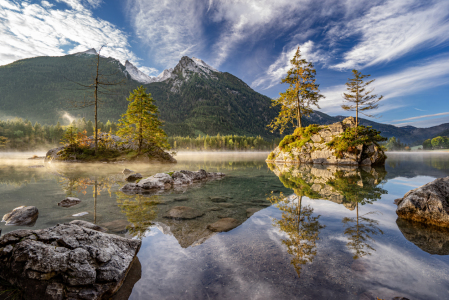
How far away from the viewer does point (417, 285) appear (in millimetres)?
3145

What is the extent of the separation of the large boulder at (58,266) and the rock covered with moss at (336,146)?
3178 centimetres

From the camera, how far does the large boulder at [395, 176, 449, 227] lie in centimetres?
593

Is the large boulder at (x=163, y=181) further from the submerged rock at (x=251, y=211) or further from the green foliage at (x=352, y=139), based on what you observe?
the green foliage at (x=352, y=139)

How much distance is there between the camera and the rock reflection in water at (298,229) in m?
4.04

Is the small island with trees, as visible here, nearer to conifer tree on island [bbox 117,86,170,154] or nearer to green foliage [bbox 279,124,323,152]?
green foliage [bbox 279,124,323,152]

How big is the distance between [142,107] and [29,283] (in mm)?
26013

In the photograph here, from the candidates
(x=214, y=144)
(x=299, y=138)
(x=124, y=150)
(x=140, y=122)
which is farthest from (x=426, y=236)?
(x=214, y=144)

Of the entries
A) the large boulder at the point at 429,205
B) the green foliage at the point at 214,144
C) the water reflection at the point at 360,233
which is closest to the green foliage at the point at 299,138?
the large boulder at the point at 429,205

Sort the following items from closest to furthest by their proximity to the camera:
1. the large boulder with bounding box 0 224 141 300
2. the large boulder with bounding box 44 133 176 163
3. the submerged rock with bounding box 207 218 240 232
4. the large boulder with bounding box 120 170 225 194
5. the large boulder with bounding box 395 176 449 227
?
the large boulder with bounding box 0 224 141 300 → the submerged rock with bounding box 207 218 240 232 → the large boulder with bounding box 395 176 449 227 → the large boulder with bounding box 120 170 225 194 → the large boulder with bounding box 44 133 176 163

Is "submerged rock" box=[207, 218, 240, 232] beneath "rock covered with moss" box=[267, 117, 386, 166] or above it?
beneath

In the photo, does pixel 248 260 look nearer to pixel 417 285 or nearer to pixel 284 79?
pixel 417 285

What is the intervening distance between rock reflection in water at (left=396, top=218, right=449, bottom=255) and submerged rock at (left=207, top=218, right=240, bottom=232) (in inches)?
184

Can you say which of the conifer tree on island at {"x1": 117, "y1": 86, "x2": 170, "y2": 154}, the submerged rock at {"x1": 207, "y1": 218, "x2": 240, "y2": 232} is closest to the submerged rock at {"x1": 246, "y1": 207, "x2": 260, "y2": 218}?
the submerged rock at {"x1": 207, "y1": 218, "x2": 240, "y2": 232}

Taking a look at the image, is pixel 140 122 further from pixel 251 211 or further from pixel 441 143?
pixel 441 143
